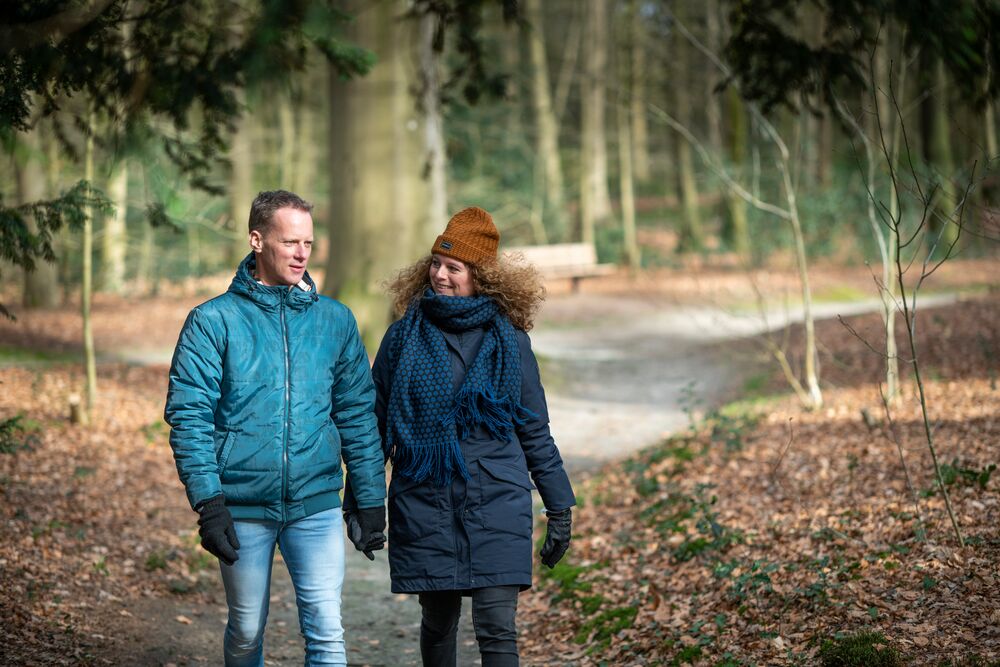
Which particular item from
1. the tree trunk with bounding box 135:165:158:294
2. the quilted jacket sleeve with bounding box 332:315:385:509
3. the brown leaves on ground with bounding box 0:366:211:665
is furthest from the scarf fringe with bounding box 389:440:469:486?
the tree trunk with bounding box 135:165:158:294

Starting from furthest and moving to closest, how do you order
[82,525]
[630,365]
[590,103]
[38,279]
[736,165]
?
[590,103] < [736,165] < [38,279] < [630,365] < [82,525]

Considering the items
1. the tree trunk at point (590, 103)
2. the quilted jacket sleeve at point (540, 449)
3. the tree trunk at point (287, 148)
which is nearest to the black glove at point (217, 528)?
the quilted jacket sleeve at point (540, 449)

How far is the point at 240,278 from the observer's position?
147 inches

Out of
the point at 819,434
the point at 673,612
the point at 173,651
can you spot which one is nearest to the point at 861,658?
the point at 673,612

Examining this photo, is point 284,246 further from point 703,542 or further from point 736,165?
point 736,165

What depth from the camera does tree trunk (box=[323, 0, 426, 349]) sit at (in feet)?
36.7

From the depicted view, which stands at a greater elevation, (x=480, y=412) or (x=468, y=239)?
(x=468, y=239)

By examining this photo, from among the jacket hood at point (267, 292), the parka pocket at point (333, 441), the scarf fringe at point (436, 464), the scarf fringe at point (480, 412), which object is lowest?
the scarf fringe at point (436, 464)

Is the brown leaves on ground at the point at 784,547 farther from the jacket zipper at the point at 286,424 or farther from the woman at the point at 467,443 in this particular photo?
the jacket zipper at the point at 286,424

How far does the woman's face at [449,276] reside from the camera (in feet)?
13.1

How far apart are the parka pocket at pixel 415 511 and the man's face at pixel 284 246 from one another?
34.5 inches

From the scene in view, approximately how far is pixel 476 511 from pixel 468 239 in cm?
106

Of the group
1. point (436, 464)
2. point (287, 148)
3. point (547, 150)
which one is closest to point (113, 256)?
point (287, 148)

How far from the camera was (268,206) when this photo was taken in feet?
12.3
